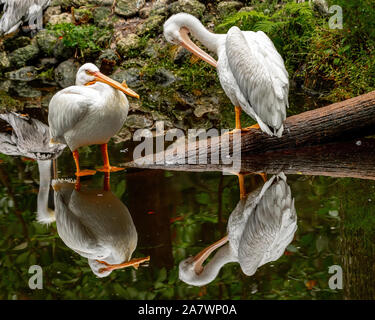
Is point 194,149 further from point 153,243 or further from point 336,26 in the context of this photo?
point 336,26

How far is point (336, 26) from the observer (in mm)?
8094

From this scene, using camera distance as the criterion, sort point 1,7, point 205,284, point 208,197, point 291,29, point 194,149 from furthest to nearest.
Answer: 1. point 1,7
2. point 291,29
3. point 194,149
4. point 208,197
5. point 205,284

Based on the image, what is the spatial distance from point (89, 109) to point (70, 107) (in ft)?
0.58

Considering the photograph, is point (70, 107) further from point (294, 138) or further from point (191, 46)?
point (294, 138)

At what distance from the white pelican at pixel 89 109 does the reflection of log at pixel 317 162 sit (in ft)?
2.20

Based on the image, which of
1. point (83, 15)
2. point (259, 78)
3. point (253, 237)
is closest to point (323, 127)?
point (259, 78)

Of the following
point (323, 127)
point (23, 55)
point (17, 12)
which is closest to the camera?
point (323, 127)

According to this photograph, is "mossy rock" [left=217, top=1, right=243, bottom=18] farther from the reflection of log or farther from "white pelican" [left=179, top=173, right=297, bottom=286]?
"white pelican" [left=179, top=173, right=297, bottom=286]

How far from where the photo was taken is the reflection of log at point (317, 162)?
5.12m

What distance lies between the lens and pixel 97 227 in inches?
163

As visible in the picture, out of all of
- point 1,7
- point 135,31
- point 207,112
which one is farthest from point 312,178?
point 1,7

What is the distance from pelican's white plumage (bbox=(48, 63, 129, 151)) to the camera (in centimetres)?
484

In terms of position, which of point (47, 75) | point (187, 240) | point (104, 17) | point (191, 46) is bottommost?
point (187, 240)

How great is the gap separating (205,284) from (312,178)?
1953mm
